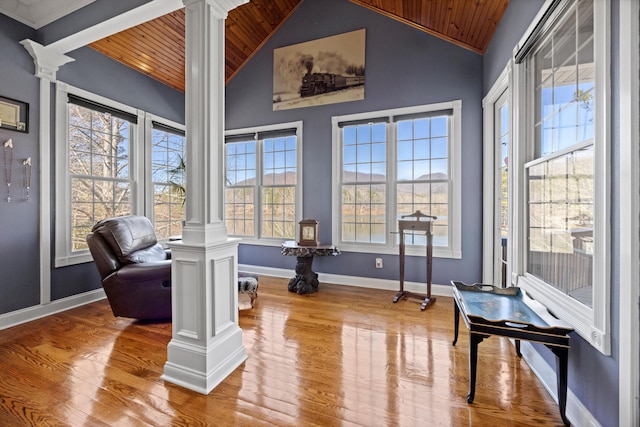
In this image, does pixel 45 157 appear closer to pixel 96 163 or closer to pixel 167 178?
pixel 96 163

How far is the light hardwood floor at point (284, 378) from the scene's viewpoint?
150 cm

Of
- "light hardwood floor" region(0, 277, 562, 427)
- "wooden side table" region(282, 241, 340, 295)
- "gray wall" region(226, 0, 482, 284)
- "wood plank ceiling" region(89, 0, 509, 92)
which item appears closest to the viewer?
"light hardwood floor" region(0, 277, 562, 427)

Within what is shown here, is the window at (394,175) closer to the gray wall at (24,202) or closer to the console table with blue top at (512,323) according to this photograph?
the console table with blue top at (512,323)

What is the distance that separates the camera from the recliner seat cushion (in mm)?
2641

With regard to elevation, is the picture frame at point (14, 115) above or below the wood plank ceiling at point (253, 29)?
below

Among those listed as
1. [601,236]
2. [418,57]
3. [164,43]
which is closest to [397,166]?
[418,57]

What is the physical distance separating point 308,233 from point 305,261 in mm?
374

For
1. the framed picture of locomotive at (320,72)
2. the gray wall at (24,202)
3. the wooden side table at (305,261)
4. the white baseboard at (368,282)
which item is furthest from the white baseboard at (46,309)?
the framed picture of locomotive at (320,72)

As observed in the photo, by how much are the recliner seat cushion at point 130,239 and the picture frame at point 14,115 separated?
1.19 meters

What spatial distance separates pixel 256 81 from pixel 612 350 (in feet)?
16.1

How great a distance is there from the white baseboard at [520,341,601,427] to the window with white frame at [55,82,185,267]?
4.50 m

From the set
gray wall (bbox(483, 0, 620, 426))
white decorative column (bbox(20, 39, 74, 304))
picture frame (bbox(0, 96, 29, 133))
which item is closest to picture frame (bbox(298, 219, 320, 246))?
gray wall (bbox(483, 0, 620, 426))

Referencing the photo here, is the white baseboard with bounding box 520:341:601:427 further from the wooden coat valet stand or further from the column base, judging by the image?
the column base

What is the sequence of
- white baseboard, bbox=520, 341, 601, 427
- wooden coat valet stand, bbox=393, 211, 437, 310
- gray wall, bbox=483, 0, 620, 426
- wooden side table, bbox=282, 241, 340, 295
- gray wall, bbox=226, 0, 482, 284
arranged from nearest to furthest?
gray wall, bbox=483, 0, 620, 426
white baseboard, bbox=520, 341, 601, 427
wooden coat valet stand, bbox=393, 211, 437, 310
gray wall, bbox=226, 0, 482, 284
wooden side table, bbox=282, 241, 340, 295
